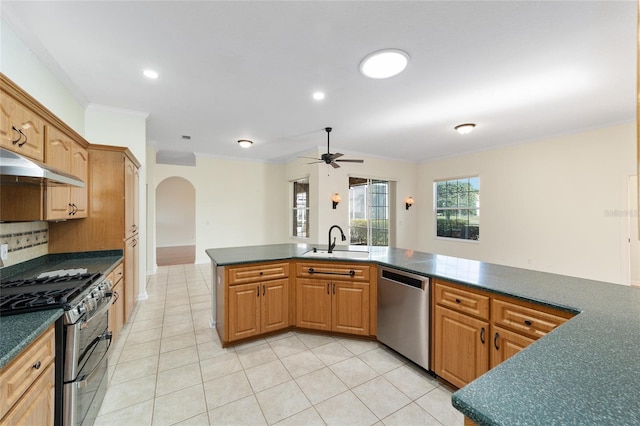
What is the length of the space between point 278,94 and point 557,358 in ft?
10.6

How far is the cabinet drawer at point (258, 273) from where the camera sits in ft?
8.18

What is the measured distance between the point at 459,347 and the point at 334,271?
125 centimetres

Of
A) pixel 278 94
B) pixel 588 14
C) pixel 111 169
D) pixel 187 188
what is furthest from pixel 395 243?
pixel 187 188

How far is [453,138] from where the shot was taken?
16.2 ft

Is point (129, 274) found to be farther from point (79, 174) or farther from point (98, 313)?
point (98, 313)

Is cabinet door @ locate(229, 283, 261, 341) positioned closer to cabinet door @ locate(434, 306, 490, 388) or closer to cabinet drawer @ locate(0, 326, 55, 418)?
cabinet drawer @ locate(0, 326, 55, 418)

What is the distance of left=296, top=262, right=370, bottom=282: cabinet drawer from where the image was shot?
8.66 feet

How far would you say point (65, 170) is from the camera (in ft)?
7.30

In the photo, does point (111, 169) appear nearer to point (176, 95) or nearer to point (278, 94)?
point (176, 95)

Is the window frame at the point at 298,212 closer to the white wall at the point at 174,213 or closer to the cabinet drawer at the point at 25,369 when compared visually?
the white wall at the point at 174,213

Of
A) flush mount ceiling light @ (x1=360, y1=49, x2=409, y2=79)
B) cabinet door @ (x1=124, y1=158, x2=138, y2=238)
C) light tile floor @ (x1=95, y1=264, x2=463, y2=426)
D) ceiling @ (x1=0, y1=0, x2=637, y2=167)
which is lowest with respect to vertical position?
light tile floor @ (x1=95, y1=264, x2=463, y2=426)

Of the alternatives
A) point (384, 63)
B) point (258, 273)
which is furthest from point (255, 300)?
point (384, 63)

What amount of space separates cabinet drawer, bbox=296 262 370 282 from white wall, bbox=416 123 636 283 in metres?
4.32

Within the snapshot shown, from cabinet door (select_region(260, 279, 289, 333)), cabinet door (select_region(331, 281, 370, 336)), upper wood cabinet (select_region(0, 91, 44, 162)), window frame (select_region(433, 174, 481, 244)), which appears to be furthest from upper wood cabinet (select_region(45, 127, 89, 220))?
window frame (select_region(433, 174, 481, 244))
